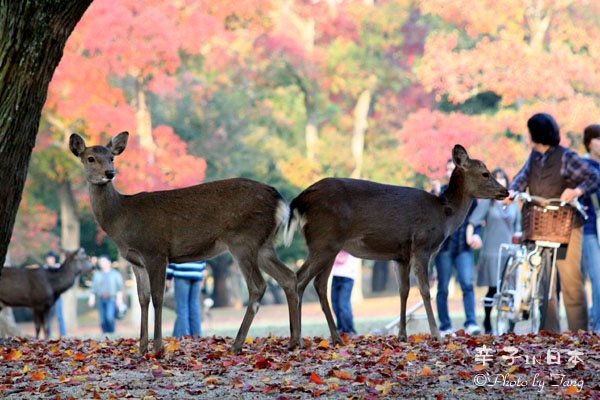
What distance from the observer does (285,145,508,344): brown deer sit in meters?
7.10

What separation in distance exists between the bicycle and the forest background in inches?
594

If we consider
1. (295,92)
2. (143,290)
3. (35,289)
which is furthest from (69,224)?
(143,290)

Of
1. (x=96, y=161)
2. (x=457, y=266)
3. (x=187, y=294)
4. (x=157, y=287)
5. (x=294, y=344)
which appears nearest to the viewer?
(x=157, y=287)

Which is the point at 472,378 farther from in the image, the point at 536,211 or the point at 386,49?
the point at 386,49

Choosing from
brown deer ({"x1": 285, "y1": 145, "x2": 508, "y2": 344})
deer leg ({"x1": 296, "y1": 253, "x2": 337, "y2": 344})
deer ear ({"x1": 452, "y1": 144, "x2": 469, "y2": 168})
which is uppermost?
deer ear ({"x1": 452, "y1": 144, "x2": 469, "y2": 168})

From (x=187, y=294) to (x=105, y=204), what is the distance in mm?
2832

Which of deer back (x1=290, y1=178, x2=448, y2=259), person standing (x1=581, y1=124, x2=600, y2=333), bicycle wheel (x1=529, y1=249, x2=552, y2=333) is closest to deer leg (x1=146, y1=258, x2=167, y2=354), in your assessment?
deer back (x1=290, y1=178, x2=448, y2=259)

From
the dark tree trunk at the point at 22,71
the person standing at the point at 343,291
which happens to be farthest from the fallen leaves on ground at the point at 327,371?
the person standing at the point at 343,291

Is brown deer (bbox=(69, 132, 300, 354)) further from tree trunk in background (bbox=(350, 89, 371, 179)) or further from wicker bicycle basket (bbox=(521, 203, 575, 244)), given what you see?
tree trunk in background (bbox=(350, 89, 371, 179))

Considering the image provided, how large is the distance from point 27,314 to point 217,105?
9430 mm

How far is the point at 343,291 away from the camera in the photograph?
10.1 meters

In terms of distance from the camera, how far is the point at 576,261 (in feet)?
26.5

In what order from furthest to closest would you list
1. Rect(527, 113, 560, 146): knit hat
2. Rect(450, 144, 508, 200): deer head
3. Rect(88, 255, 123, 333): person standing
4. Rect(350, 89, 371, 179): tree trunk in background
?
1. Rect(350, 89, 371, 179): tree trunk in background
2. Rect(88, 255, 123, 333): person standing
3. Rect(527, 113, 560, 146): knit hat
4. Rect(450, 144, 508, 200): deer head

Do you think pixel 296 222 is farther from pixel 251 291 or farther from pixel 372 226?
pixel 251 291
